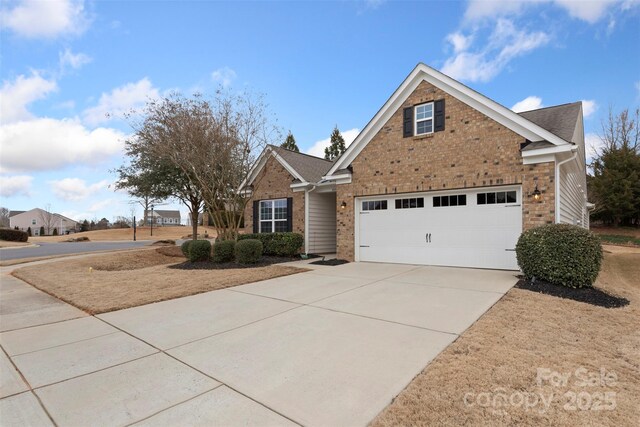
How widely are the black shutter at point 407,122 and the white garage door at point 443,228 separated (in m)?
2.08

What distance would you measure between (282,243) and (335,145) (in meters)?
22.9

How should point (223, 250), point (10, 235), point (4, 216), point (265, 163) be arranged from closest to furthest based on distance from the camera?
point (223, 250)
point (265, 163)
point (10, 235)
point (4, 216)

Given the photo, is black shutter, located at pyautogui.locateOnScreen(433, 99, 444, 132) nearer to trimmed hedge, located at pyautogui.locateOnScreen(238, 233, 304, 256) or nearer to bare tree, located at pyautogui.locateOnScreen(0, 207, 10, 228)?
trimmed hedge, located at pyautogui.locateOnScreen(238, 233, 304, 256)

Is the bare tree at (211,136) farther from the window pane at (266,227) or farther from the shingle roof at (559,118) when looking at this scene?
the shingle roof at (559,118)

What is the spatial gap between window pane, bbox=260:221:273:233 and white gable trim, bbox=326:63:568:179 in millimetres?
4419

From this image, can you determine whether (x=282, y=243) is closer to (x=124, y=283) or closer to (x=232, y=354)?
(x=124, y=283)

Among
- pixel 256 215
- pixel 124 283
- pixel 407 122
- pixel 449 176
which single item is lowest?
pixel 124 283

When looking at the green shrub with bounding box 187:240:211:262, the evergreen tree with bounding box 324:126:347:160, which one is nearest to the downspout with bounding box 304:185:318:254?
the green shrub with bounding box 187:240:211:262

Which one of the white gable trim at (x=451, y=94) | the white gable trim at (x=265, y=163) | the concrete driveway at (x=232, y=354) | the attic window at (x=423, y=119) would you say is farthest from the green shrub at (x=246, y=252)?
the attic window at (x=423, y=119)

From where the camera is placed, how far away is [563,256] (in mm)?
6922

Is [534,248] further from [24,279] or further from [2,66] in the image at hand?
[24,279]

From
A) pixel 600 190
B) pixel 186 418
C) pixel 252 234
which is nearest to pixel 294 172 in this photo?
pixel 252 234

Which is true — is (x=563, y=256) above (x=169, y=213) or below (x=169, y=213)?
below

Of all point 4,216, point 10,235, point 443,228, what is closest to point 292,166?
point 443,228
